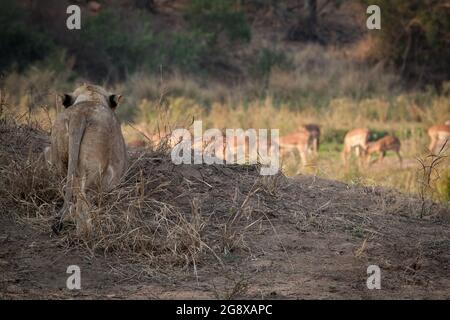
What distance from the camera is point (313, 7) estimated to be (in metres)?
Answer: 29.9

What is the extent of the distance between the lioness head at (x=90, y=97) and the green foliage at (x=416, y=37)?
2055 cm

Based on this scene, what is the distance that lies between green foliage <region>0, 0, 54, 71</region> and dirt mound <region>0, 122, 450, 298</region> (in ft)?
56.5

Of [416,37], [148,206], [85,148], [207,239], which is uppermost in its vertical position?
[416,37]

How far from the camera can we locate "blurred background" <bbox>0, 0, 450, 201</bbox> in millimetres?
20703

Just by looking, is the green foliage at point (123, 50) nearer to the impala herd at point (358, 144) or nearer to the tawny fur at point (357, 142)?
the impala herd at point (358, 144)

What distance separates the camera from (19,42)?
24359 mm

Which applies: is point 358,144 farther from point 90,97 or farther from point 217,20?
point 217,20

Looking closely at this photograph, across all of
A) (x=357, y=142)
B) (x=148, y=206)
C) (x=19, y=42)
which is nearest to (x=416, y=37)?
(x=357, y=142)

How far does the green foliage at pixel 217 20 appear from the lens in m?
27.0

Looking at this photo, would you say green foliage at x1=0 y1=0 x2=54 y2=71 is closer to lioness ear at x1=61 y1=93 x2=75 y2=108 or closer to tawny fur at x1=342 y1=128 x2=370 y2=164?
tawny fur at x1=342 y1=128 x2=370 y2=164

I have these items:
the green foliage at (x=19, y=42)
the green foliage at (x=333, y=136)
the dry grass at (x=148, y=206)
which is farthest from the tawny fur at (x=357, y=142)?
the green foliage at (x=19, y=42)

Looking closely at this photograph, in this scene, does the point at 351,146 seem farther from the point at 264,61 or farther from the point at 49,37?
the point at 49,37

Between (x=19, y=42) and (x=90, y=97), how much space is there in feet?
61.9
